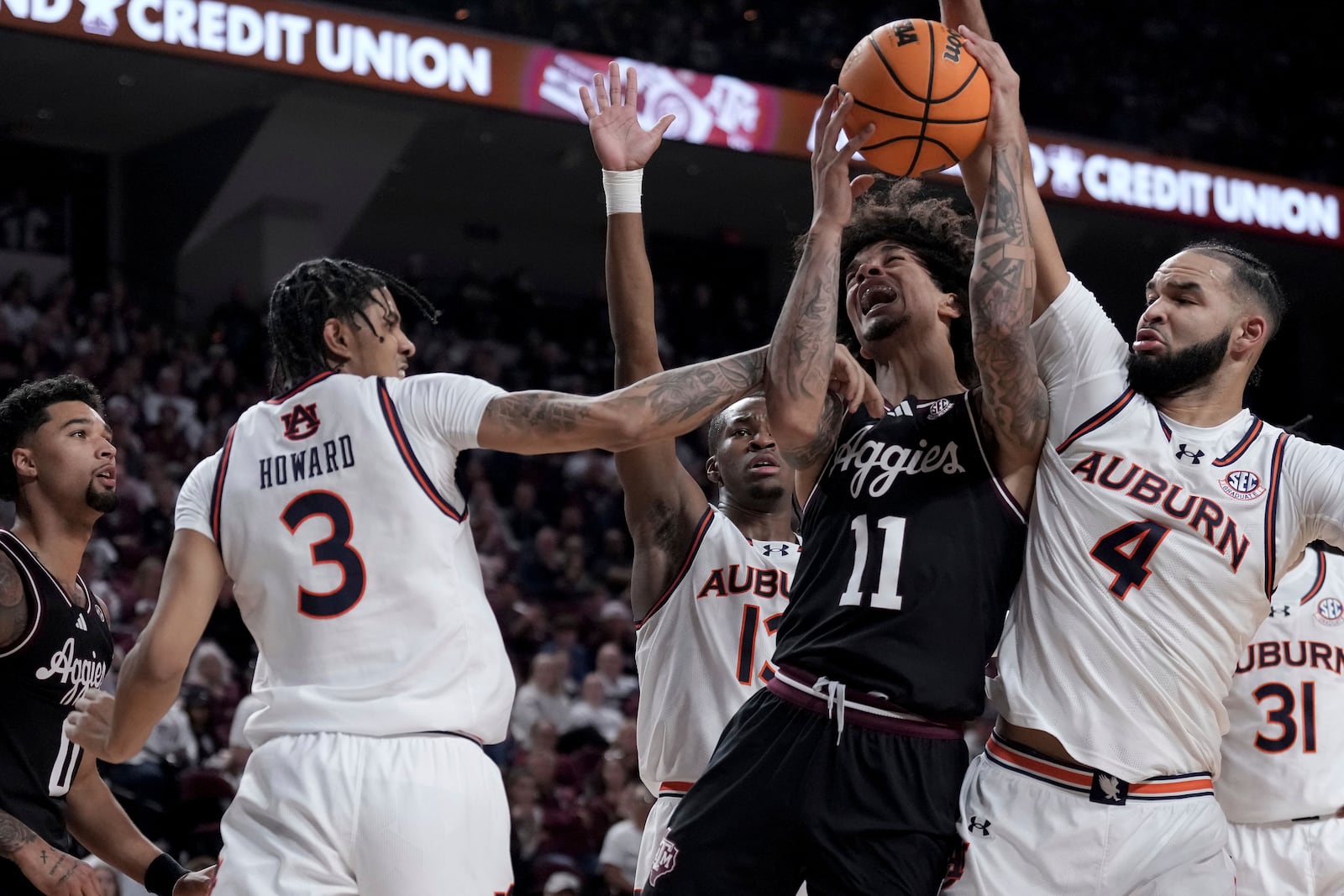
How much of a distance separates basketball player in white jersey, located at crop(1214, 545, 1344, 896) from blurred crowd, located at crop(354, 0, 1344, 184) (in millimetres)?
12286

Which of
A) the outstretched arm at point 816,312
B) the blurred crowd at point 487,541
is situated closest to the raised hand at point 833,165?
the outstretched arm at point 816,312

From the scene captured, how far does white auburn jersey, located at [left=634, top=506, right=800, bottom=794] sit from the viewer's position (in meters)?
4.80

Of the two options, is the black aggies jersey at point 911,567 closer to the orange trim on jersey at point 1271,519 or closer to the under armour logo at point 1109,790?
the under armour logo at point 1109,790

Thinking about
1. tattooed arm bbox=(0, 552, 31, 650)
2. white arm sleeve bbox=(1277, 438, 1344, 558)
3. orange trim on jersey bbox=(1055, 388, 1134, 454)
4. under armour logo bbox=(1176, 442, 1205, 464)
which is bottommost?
tattooed arm bbox=(0, 552, 31, 650)

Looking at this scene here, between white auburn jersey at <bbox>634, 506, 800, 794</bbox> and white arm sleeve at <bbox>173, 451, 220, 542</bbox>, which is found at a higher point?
white arm sleeve at <bbox>173, 451, 220, 542</bbox>

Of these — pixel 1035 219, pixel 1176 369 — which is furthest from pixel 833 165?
pixel 1176 369

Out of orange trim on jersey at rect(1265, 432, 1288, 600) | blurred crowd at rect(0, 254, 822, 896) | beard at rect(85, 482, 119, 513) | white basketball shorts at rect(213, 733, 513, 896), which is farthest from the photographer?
blurred crowd at rect(0, 254, 822, 896)

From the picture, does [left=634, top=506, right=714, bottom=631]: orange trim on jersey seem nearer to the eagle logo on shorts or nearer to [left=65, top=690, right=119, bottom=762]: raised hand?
the eagle logo on shorts

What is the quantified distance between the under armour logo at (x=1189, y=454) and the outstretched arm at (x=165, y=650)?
2.48 metres

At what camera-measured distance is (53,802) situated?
468cm

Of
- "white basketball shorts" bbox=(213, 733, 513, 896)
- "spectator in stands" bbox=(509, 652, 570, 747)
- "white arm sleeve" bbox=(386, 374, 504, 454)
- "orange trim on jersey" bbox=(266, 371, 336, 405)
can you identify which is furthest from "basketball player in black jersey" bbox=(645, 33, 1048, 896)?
"spectator in stands" bbox=(509, 652, 570, 747)

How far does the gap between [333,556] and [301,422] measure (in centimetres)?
35

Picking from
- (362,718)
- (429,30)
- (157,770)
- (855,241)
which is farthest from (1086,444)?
(429,30)

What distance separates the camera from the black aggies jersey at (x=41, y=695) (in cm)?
457
